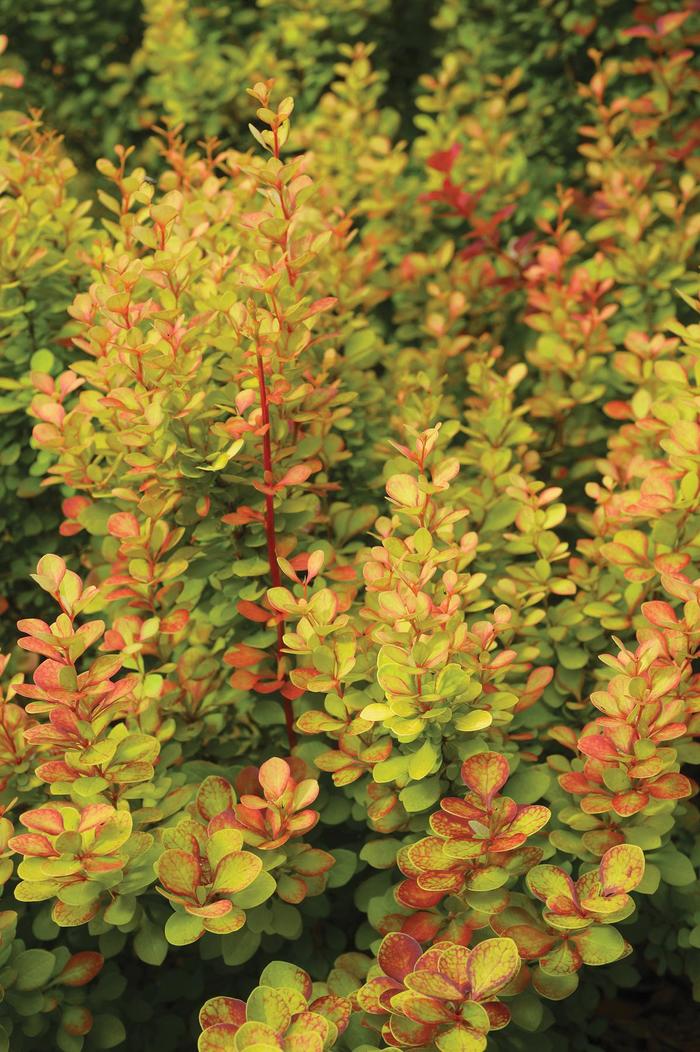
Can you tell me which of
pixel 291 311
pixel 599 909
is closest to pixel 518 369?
pixel 291 311

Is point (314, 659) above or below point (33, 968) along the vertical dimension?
above

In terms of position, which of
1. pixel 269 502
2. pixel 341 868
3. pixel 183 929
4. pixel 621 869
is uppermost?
pixel 269 502

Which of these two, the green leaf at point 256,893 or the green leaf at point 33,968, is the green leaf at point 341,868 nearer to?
the green leaf at point 256,893

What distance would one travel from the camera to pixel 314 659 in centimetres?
154

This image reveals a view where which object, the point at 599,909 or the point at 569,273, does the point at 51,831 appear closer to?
the point at 599,909

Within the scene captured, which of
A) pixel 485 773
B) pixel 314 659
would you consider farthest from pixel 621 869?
pixel 314 659

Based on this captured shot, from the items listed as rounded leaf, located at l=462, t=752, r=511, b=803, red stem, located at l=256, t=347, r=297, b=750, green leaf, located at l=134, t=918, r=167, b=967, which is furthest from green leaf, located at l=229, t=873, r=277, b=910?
red stem, located at l=256, t=347, r=297, b=750

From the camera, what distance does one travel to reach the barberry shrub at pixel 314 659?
1365 mm

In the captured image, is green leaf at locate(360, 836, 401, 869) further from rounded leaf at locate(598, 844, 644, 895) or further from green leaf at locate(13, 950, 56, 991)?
green leaf at locate(13, 950, 56, 991)

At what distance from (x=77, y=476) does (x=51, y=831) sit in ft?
2.39

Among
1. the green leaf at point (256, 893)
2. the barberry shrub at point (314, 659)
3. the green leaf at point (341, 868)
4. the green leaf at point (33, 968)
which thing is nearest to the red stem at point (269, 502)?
the barberry shrub at point (314, 659)

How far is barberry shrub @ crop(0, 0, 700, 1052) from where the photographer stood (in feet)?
4.48

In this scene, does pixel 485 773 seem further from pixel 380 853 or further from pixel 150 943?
pixel 150 943

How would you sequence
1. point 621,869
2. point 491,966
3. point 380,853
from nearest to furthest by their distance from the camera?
point 491,966 < point 621,869 < point 380,853
